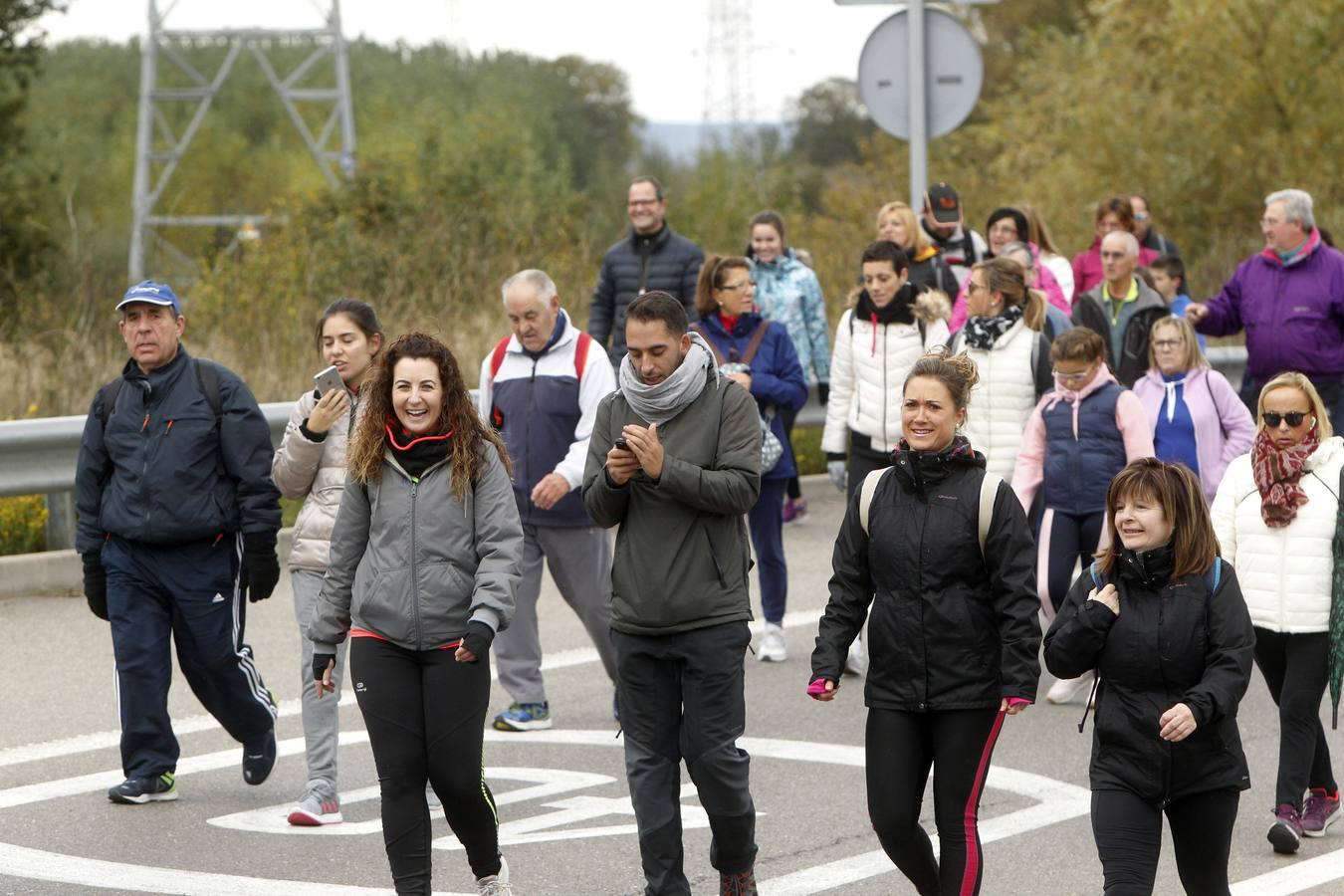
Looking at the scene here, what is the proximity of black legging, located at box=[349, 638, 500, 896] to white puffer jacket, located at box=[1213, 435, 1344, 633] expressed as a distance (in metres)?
2.59

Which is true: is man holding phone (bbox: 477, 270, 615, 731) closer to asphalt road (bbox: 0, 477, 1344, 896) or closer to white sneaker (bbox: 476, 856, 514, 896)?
asphalt road (bbox: 0, 477, 1344, 896)

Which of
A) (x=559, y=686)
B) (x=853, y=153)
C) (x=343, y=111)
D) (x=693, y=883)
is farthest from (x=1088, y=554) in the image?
(x=853, y=153)

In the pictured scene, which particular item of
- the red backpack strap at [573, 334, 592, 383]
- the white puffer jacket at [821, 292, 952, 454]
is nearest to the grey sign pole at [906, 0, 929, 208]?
the white puffer jacket at [821, 292, 952, 454]

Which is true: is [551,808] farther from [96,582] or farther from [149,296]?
[149,296]

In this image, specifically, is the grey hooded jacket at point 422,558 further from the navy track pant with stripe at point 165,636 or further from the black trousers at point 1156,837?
the black trousers at point 1156,837

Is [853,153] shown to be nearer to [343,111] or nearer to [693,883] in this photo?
[343,111]

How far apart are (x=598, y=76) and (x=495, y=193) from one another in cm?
7296

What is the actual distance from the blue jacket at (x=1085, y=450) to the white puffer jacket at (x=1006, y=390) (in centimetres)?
23

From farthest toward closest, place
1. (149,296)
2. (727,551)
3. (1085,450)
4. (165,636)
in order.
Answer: (1085,450) → (165,636) → (149,296) → (727,551)

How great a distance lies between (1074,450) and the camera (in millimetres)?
8750

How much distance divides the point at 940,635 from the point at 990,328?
3.75 metres

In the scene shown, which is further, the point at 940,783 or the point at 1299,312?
the point at 1299,312

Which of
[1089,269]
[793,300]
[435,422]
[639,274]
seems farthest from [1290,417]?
[1089,269]

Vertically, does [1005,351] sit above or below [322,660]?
above
